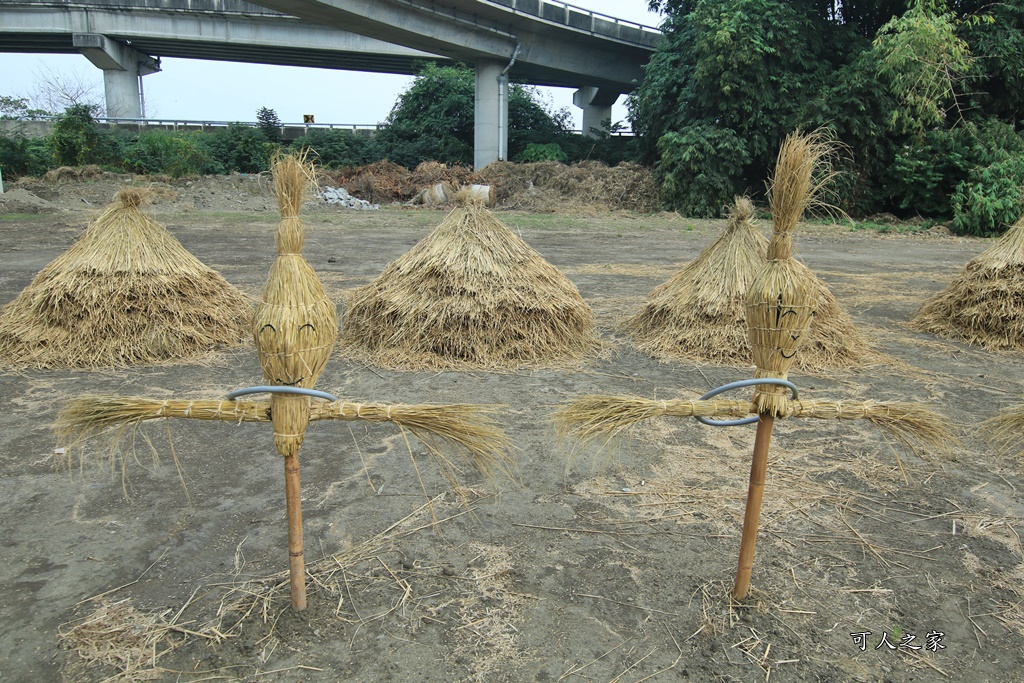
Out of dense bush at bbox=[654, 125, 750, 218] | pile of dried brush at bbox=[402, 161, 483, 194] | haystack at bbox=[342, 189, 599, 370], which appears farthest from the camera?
pile of dried brush at bbox=[402, 161, 483, 194]

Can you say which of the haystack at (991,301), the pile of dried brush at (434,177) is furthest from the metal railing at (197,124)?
the haystack at (991,301)

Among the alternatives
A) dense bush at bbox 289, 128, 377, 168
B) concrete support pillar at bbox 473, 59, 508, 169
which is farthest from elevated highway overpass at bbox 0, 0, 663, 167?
dense bush at bbox 289, 128, 377, 168

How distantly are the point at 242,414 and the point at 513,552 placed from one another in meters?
1.46

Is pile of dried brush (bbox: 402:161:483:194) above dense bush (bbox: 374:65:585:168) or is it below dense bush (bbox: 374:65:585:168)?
below

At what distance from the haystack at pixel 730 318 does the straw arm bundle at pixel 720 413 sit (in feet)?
12.1

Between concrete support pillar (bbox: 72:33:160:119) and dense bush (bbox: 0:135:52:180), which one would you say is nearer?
dense bush (bbox: 0:135:52:180)

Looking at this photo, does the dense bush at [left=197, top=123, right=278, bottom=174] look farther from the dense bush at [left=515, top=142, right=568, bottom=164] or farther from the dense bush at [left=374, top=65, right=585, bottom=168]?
the dense bush at [left=515, top=142, right=568, bottom=164]

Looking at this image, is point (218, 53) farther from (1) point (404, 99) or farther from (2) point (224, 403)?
(2) point (224, 403)

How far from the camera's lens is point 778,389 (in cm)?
286

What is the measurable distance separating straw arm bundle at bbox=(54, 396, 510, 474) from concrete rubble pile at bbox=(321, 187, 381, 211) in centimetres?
1890

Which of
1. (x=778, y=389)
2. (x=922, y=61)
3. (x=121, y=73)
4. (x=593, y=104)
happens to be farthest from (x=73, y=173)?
(x=778, y=389)

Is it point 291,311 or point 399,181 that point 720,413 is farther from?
point 399,181

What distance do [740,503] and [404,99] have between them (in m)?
32.2

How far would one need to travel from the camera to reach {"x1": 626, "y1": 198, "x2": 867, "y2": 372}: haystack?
6.64 m
